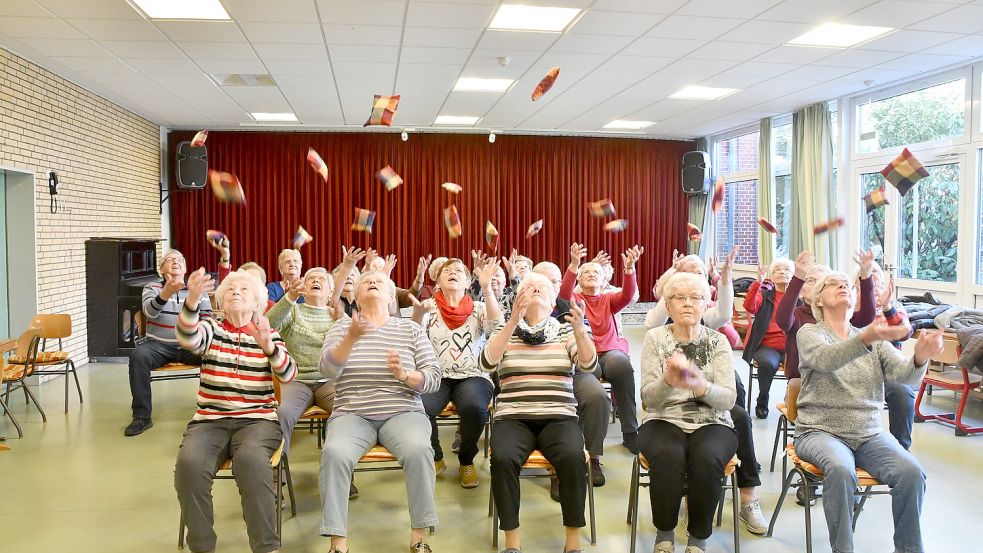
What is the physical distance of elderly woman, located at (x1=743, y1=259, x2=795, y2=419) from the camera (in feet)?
16.8

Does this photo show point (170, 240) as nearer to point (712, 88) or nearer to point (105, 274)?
point (105, 274)

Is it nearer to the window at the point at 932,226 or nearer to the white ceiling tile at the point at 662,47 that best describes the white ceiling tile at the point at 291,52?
the white ceiling tile at the point at 662,47

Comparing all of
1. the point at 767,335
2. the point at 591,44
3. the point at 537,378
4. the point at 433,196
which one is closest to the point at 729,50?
the point at 591,44

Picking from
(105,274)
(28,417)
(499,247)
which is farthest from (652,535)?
(499,247)

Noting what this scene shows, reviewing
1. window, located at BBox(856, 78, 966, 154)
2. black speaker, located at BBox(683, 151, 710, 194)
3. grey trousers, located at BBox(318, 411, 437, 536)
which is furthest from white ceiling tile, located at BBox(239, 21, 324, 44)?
black speaker, located at BBox(683, 151, 710, 194)

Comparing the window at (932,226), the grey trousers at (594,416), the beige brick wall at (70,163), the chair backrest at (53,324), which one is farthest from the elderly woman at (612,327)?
the beige brick wall at (70,163)

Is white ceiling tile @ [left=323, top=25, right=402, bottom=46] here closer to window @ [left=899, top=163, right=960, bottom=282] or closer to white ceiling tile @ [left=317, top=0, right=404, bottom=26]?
white ceiling tile @ [left=317, top=0, right=404, bottom=26]

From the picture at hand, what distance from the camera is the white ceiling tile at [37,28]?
5.08 metres

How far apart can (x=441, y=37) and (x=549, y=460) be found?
3796 mm

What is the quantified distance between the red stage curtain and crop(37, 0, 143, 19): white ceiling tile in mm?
5493

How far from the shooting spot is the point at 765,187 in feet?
31.0

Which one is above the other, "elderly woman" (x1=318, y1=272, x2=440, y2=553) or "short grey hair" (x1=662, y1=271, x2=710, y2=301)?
"short grey hair" (x1=662, y1=271, x2=710, y2=301)

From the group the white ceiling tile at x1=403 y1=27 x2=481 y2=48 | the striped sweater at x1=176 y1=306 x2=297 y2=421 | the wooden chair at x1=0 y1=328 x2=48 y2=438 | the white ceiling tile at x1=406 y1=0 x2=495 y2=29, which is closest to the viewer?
the striped sweater at x1=176 y1=306 x2=297 y2=421

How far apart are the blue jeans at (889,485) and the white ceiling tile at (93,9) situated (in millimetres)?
5129
